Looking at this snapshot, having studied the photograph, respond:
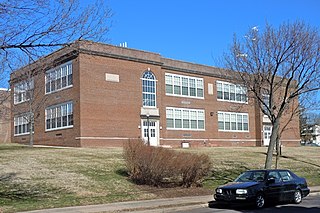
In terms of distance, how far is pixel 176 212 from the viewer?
50.2 feet

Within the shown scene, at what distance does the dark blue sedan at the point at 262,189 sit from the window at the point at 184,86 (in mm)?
30826

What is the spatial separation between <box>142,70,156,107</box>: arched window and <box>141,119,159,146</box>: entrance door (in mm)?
1703

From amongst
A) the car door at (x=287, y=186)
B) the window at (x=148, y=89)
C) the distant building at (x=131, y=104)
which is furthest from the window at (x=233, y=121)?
the car door at (x=287, y=186)

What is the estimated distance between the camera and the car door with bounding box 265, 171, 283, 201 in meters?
16.3

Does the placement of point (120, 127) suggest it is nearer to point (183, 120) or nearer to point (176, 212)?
point (183, 120)

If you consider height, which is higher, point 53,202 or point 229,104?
point 229,104

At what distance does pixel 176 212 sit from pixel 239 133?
135 feet

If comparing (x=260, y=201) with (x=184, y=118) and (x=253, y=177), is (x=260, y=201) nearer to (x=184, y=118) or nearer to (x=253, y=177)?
(x=253, y=177)

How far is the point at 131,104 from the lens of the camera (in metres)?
43.3

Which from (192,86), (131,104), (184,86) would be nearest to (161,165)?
(131,104)

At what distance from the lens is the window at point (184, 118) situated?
47656mm

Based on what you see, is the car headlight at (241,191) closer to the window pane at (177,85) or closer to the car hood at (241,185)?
the car hood at (241,185)

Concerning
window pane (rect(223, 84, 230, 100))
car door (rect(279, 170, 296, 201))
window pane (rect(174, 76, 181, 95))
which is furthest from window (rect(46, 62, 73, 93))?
car door (rect(279, 170, 296, 201))

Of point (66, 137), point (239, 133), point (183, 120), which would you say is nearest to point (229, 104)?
point (239, 133)
